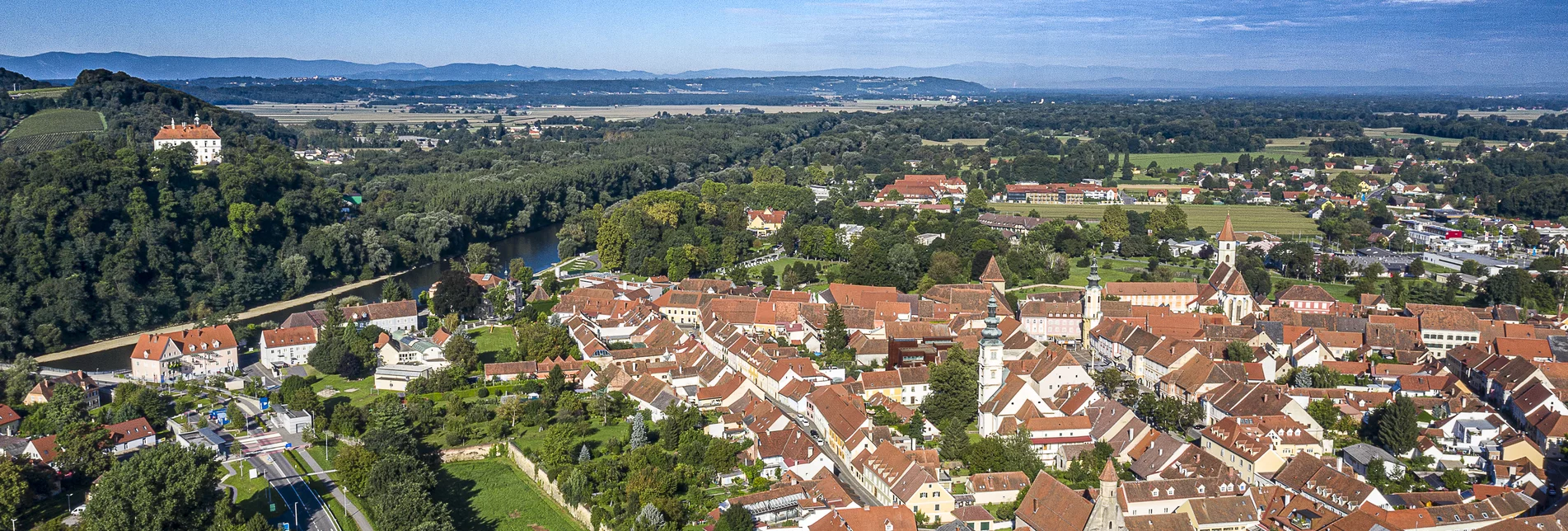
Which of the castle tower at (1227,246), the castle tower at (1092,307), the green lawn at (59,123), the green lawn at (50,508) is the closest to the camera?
the green lawn at (50,508)

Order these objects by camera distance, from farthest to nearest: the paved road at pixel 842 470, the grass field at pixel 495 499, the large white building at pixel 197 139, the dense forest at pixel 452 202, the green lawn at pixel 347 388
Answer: the large white building at pixel 197 139 → the dense forest at pixel 452 202 → the green lawn at pixel 347 388 → the paved road at pixel 842 470 → the grass field at pixel 495 499

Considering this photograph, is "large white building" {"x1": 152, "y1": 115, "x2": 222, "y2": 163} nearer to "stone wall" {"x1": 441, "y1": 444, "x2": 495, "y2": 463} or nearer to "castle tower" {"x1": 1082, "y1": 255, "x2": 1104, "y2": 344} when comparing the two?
"stone wall" {"x1": 441, "y1": 444, "x2": 495, "y2": 463}

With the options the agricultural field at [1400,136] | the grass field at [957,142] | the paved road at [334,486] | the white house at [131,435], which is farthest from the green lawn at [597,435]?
the agricultural field at [1400,136]

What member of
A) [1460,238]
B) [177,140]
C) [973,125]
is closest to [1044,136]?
[973,125]

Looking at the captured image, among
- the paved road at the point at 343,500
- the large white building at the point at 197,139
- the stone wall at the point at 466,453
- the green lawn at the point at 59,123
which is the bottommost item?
the stone wall at the point at 466,453

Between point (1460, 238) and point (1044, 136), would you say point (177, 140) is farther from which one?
point (1044, 136)

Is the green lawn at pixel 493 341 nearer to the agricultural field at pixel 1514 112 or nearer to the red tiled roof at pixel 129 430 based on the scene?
the red tiled roof at pixel 129 430
